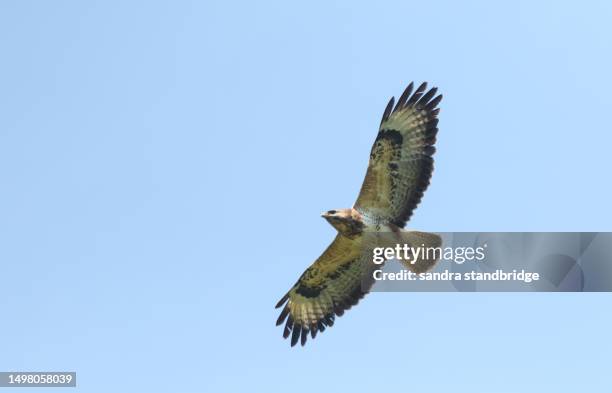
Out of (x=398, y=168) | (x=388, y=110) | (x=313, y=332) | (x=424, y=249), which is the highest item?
(x=388, y=110)

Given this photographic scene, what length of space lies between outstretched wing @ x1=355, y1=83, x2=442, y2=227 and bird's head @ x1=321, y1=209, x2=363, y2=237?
0.26m

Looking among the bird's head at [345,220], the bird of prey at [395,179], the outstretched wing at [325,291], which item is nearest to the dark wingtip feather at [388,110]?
the bird of prey at [395,179]

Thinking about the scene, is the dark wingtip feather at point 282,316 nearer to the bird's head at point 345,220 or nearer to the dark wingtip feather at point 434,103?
the bird's head at point 345,220

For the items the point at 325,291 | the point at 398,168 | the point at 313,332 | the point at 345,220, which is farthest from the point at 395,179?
the point at 313,332

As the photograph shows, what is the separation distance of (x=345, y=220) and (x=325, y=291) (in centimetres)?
198

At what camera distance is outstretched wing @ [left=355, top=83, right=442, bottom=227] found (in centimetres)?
1700

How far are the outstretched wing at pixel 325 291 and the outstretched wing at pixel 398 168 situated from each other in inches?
36.8

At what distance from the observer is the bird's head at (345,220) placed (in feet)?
55.2

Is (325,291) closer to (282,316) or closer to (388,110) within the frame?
(282,316)

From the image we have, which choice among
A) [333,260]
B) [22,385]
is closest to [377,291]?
[333,260]

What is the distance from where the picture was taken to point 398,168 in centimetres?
1700

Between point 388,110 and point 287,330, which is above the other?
point 388,110

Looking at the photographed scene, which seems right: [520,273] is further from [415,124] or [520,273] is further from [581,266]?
[415,124]

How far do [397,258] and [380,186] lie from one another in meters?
1.16
